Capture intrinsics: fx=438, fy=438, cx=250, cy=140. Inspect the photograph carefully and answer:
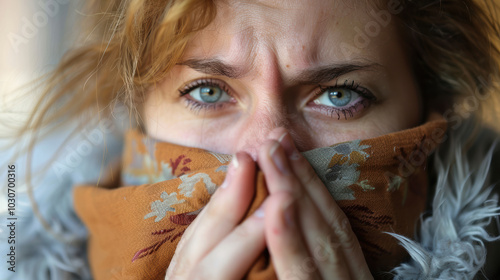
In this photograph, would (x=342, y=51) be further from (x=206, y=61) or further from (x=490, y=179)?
(x=490, y=179)

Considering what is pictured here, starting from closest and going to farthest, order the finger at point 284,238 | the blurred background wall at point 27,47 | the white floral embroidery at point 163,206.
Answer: the finger at point 284,238
the white floral embroidery at point 163,206
the blurred background wall at point 27,47

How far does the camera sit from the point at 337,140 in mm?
975

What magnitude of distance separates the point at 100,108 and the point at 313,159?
0.63 meters

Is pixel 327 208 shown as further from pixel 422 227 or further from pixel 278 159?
pixel 422 227

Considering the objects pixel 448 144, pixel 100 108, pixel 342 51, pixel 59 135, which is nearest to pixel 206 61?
pixel 342 51

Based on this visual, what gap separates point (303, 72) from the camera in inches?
36.2

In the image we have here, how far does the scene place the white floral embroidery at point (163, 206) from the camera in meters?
0.85

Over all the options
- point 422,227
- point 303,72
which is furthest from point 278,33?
point 422,227

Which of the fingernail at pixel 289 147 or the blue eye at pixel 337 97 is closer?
the fingernail at pixel 289 147

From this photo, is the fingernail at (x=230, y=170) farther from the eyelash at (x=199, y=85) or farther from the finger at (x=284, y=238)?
→ the eyelash at (x=199, y=85)

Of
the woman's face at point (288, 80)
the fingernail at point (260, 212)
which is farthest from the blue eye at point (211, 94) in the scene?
the fingernail at point (260, 212)

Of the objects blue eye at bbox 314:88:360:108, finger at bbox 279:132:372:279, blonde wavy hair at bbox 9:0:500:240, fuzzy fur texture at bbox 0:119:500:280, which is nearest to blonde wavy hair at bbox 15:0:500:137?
blonde wavy hair at bbox 9:0:500:240

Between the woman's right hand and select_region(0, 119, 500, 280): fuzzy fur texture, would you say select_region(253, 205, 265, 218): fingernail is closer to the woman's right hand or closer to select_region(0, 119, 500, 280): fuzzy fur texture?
the woman's right hand

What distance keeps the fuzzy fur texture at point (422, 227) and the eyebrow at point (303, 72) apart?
1.23 feet
